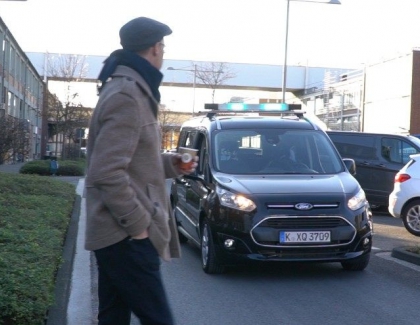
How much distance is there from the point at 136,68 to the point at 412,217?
468 inches

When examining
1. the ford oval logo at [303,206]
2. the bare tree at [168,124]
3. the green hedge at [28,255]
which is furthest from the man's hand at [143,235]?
the bare tree at [168,124]

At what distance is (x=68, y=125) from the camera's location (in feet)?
148

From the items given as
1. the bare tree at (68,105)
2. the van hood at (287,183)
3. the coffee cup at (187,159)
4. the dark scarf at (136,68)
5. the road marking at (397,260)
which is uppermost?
the bare tree at (68,105)

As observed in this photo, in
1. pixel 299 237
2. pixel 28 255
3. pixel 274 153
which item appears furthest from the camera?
pixel 274 153

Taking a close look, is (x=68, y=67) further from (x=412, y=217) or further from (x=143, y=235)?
(x=143, y=235)

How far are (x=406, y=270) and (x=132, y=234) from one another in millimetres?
7515

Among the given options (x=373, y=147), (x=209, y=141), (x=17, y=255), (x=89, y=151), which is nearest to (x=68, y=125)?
(x=373, y=147)

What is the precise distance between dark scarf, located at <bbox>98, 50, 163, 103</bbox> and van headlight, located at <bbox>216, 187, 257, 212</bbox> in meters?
5.49

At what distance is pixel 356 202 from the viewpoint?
9609 mm

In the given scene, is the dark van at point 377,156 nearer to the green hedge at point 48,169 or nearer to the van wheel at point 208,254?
the van wheel at point 208,254

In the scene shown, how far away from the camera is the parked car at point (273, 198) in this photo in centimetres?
916

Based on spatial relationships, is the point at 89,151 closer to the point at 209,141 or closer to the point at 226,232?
the point at 226,232

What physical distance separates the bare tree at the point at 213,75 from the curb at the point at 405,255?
35824 millimetres

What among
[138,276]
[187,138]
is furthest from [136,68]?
[187,138]
